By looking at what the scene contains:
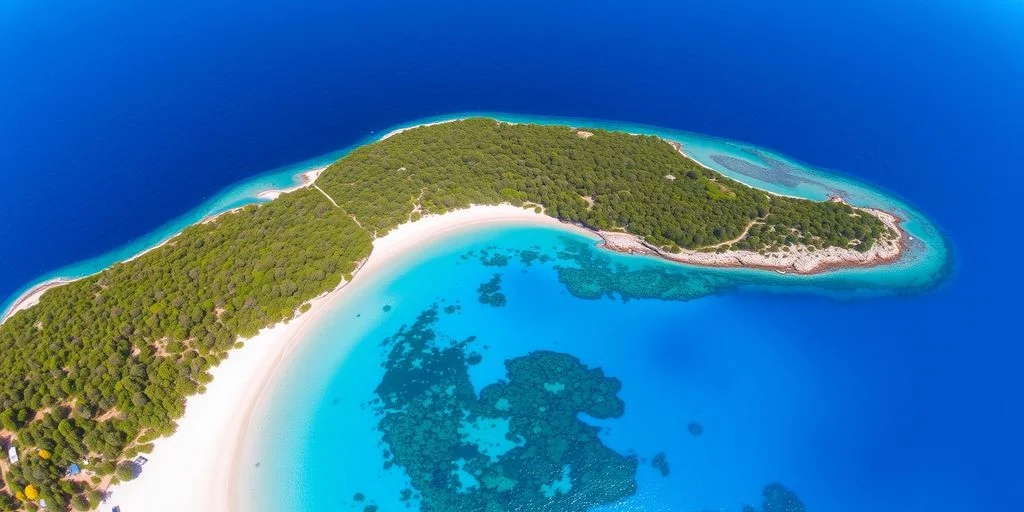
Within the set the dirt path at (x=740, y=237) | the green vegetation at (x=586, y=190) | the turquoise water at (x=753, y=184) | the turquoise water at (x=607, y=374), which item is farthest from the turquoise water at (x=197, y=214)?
the dirt path at (x=740, y=237)

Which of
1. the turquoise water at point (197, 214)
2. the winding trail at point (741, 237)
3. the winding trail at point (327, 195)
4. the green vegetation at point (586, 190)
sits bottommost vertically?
the winding trail at point (741, 237)

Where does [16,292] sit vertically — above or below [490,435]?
above

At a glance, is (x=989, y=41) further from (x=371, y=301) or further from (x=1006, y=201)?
(x=371, y=301)

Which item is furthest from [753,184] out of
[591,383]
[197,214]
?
[197,214]

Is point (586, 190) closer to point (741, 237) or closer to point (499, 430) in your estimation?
point (741, 237)

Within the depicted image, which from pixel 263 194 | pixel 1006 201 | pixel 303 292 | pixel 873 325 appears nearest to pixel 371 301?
pixel 303 292

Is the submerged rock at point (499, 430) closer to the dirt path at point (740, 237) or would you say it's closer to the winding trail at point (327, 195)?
the winding trail at point (327, 195)
